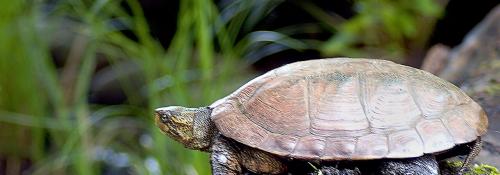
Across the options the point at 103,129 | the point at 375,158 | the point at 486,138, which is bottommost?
the point at 103,129

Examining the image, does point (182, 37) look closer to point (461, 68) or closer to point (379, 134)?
point (461, 68)

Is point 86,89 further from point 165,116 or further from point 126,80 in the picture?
point 165,116

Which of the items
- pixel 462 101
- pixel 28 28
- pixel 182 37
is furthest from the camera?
pixel 28 28

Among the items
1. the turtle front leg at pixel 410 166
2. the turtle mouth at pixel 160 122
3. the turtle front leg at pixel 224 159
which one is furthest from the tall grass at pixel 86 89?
the turtle front leg at pixel 410 166

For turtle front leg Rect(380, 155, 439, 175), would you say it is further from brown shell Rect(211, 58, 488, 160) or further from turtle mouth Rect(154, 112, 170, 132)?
turtle mouth Rect(154, 112, 170, 132)

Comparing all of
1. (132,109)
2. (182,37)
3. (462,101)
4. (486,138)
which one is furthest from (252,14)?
(462,101)

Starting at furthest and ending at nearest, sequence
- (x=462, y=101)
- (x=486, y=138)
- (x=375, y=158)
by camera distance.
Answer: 1. (x=486, y=138)
2. (x=462, y=101)
3. (x=375, y=158)

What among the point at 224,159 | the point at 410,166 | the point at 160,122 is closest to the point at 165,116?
the point at 160,122
